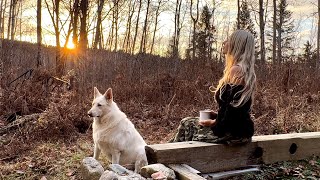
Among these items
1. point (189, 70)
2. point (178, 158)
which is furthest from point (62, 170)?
point (189, 70)

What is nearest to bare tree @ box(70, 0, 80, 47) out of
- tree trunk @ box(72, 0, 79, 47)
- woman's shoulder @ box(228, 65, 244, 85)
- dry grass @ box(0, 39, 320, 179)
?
tree trunk @ box(72, 0, 79, 47)

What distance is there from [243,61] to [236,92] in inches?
14.5

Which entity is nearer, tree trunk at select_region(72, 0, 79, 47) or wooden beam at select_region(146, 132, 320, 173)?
wooden beam at select_region(146, 132, 320, 173)

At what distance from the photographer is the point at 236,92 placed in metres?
3.79

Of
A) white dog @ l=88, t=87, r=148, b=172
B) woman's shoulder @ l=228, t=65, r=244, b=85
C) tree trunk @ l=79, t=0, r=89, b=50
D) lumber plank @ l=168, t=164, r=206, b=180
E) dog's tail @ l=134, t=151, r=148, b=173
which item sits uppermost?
tree trunk @ l=79, t=0, r=89, b=50

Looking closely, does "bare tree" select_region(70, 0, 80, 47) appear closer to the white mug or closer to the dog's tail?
the dog's tail

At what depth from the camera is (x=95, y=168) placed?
3.90 metres

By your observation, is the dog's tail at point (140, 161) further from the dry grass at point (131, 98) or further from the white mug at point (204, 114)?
the dry grass at point (131, 98)

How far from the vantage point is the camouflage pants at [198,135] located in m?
4.14

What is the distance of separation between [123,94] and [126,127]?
4.89 metres

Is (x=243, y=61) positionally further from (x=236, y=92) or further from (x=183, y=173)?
(x=183, y=173)

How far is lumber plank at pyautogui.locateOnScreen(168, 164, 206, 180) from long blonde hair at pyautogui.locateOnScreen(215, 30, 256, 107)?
93cm

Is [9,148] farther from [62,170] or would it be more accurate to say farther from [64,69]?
[64,69]

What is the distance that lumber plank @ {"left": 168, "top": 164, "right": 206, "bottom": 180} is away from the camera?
3472 mm
